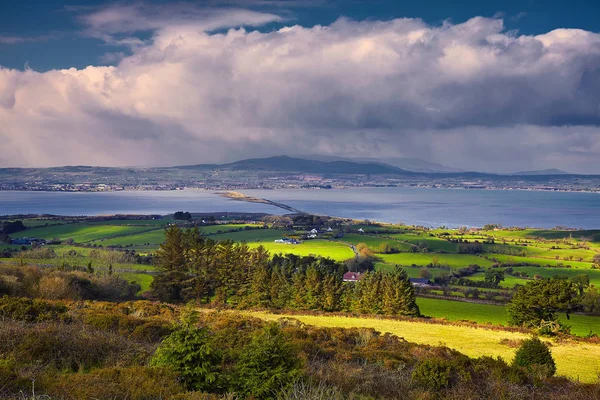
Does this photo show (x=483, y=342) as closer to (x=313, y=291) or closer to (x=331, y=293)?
(x=331, y=293)

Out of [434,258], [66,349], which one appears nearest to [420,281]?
[434,258]

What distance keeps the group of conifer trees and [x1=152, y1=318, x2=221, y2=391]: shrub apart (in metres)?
31.2

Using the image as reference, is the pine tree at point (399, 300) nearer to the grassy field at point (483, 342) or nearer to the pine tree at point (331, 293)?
the pine tree at point (331, 293)

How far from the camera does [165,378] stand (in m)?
7.63

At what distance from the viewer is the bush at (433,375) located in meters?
10.6

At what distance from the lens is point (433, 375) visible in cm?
1080

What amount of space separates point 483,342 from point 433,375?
14165 mm

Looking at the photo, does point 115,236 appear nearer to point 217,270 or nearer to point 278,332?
point 217,270

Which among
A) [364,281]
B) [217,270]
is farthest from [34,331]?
[364,281]

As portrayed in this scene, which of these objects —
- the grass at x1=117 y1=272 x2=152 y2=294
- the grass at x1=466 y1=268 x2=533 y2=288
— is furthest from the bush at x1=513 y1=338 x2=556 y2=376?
the grass at x1=466 y1=268 x2=533 y2=288

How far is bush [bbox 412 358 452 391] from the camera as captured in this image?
416 inches

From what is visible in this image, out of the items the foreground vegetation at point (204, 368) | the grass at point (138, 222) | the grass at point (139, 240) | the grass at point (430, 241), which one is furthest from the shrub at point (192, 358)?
the grass at point (138, 222)

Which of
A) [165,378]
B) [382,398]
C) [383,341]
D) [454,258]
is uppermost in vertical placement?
[165,378]

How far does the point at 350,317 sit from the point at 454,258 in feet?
143
